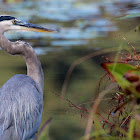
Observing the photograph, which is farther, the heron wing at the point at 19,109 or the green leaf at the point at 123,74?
the heron wing at the point at 19,109

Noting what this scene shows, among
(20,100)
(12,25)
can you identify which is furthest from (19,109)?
(12,25)

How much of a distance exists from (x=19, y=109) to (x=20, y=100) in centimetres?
8

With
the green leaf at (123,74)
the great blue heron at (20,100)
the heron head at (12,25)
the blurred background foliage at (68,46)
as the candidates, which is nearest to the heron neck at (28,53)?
the great blue heron at (20,100)

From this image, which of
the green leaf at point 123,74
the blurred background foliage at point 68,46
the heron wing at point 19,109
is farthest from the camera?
the blurred background foliage at point 68,46

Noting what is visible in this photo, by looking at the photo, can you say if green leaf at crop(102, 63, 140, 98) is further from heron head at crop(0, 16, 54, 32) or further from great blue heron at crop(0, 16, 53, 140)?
heron head at crop(0, 16, 54, 32)

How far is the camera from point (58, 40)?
8.82 meters

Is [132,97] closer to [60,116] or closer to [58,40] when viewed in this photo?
[60,116]

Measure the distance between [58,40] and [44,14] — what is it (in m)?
2.82

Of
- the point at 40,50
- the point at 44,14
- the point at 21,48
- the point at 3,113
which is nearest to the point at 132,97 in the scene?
the point at 3,113

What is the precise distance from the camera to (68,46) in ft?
27.1

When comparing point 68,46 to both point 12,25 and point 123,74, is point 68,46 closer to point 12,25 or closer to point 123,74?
point 12,25

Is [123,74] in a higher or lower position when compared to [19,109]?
higher

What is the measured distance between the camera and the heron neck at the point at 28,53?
3.40 meters

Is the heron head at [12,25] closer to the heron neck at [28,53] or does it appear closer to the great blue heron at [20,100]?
the great blue heron at [20,100]
